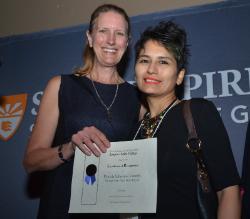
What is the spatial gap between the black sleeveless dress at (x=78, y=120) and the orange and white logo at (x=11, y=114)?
49.9 inches

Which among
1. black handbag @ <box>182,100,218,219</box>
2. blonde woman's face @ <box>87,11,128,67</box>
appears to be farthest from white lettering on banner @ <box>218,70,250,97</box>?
black handbag @ <box>182,100,218,219</box>

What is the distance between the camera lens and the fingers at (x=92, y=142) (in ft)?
5.53

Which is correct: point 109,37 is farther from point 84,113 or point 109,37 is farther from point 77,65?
point 77,65

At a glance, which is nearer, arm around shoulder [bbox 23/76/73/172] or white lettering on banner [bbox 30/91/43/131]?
arm around shoulder [bbox 23/76/73/172]

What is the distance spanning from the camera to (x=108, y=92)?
2188 millimetres

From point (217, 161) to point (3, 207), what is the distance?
2.22m

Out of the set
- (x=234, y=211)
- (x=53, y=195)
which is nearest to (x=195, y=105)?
(x=234, y=211)

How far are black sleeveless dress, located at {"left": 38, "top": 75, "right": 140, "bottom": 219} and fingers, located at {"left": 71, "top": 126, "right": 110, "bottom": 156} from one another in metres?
0.29

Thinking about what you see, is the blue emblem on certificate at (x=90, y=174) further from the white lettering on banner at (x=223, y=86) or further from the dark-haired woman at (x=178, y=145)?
the white lettering on banner at (x=223, y=86)

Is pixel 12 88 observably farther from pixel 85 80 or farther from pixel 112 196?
pixel 112 196

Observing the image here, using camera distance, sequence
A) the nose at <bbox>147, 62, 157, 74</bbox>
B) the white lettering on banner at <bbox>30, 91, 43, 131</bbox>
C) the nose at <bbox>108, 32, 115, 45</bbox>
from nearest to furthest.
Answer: the nose at <bbox>147, 62, 157, 74</bbox> < the nose at <bbox>108, 32, 115, 45</bbox> < the white lettering on banner at <bbox>30, 91, 43, 131</bbox>

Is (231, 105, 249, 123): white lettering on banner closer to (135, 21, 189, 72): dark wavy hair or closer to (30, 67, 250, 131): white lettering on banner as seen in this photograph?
(30, 67, 250, 131): white lettering on banner

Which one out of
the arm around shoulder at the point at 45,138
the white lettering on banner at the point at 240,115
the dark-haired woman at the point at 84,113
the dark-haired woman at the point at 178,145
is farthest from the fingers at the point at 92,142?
the white lettering on banner at the point at 240,115

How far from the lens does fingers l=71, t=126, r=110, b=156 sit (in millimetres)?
1686
